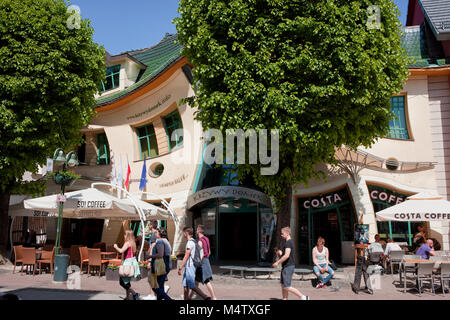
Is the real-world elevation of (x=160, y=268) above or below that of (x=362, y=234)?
below

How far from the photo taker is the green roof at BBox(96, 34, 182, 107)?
21962 mm

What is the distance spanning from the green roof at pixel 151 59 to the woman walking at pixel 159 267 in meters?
13.7

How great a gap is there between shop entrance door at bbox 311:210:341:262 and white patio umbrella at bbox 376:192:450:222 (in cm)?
358

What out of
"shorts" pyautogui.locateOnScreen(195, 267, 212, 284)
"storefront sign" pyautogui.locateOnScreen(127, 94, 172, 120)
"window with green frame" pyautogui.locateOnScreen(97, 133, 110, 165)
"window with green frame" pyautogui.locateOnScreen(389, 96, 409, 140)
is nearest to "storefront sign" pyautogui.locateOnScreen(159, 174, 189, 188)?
"storefront sign" pyautogui.locateOnScreen(127, 94, 172, 120)

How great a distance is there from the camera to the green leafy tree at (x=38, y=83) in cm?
1467

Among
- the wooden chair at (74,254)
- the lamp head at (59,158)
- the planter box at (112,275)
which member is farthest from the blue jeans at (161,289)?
the wooden chair at (74,254)

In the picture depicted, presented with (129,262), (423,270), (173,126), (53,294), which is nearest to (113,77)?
(173,126)

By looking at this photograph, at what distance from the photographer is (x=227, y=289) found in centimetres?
1095

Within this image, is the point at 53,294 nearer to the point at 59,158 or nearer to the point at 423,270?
the point at 59,158

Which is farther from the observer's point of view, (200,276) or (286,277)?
(200,276)

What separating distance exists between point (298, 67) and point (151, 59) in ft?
51.8

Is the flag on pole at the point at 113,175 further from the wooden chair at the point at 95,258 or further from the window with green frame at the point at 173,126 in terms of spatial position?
the wooden chair at the point at 95,258

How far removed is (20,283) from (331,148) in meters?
10.4
